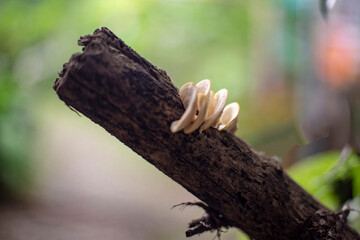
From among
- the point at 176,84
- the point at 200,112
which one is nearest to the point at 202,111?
the point at 200,112

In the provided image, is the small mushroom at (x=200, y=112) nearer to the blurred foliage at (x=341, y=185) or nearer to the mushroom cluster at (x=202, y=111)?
the mushroom cluster at (x=202, y=111)

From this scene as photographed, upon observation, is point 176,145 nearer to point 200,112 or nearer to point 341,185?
point 200,112

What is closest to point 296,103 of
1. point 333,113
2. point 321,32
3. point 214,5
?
point 321,32

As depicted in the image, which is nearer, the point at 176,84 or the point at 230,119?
the point at 230,119

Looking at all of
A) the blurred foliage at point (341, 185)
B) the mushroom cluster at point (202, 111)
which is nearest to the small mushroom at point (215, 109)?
the mushroom cluster at point (202, 111)

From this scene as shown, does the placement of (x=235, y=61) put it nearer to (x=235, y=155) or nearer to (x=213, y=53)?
(x=213, y=53)

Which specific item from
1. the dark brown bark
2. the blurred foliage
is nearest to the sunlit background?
the blurred foliage
